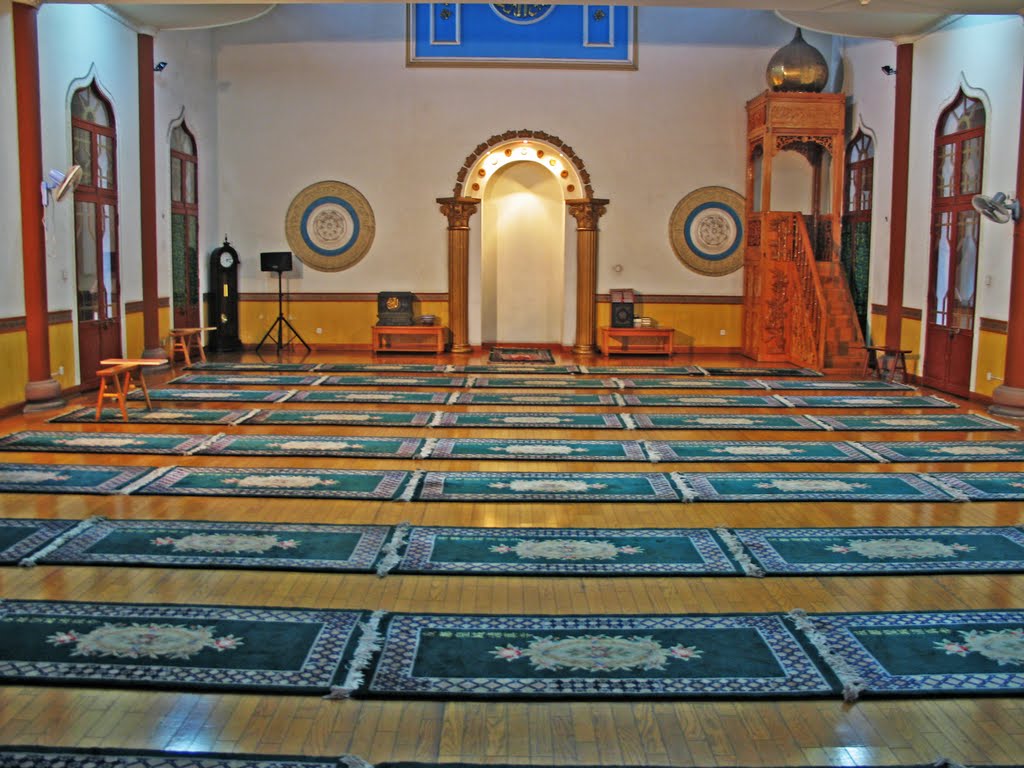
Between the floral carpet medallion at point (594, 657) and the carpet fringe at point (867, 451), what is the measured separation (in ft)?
11.2

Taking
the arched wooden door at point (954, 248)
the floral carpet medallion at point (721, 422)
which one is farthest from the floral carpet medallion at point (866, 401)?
the floral carpet medallion at point (721, 422)

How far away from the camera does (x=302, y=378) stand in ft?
36.5

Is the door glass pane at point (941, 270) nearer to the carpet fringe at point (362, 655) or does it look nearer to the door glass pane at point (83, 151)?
the carpet fringe at point (362, 655)

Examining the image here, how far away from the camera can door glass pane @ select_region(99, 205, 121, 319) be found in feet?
34.9

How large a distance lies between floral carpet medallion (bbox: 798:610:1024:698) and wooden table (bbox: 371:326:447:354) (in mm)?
9810

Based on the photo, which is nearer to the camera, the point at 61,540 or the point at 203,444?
the point at 61,540

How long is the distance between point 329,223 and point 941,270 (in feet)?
25.2

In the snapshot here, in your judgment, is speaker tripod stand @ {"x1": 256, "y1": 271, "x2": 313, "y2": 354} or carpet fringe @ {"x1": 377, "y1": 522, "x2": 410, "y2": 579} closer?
carpet fringe @ {"x1": 377, "y1": 522, "x2": 410, "y2": 579}

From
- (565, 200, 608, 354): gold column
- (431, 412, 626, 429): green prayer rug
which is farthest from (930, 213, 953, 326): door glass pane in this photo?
(565, 200, 608, 354): gold column

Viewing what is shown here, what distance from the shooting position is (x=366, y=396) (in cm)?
980

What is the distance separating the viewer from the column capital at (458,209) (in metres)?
13.7

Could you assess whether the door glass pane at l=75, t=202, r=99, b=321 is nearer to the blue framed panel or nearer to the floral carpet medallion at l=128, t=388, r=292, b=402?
the floral carpet medallion at l=128, t=388, r=292, b=402

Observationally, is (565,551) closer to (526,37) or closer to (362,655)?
A: (362,655)

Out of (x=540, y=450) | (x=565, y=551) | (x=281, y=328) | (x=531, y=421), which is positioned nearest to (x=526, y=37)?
(x=281, y=328)
